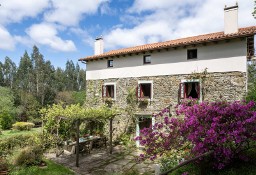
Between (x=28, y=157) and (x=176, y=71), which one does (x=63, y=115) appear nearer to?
(x=28, y=157)

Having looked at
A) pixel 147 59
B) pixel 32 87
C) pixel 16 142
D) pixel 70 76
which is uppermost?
pixel 70 76

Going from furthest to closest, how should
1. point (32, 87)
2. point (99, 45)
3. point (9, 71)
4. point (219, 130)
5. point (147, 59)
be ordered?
point (9, 71) → point (32, 87) → point (99, 45) → point (147, 59) → point (219, 130)

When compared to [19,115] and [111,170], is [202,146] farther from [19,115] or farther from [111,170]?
[19,115]

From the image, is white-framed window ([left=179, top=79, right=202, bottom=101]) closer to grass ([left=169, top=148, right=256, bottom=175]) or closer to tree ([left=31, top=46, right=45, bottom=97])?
grass ([left=169, top=148, right=256, bottom=175])

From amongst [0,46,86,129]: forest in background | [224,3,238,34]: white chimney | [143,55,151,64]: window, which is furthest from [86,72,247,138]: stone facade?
[0,46,86,129]: forest in background

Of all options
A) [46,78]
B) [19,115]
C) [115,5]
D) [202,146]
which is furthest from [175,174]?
[46,78]

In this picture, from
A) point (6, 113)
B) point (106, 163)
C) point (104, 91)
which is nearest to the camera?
point (106, 163)

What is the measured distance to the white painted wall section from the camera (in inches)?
456

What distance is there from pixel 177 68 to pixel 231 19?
4302mm

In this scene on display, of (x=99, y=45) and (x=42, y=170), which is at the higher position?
(x=99, y=45)

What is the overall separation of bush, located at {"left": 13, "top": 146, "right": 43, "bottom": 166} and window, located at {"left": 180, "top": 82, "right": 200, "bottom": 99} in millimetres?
9117

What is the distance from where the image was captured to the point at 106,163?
37.4 ft

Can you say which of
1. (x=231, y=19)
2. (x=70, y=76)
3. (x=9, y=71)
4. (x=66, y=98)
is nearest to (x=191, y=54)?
(x=231, y=19)

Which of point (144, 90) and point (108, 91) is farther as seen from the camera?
point (108, 91)
